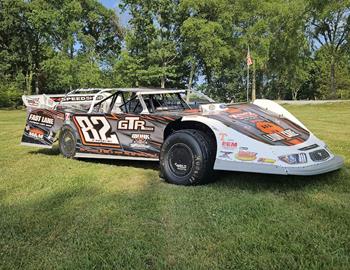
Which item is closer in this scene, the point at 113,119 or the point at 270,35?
the point at 113,119

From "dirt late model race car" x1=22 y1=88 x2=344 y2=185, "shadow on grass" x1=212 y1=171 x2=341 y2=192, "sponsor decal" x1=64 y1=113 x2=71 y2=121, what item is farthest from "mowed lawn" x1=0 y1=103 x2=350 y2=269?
"sponsor decal" x1=64 y1=113 x2=71 y2=121

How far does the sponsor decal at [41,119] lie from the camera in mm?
7934

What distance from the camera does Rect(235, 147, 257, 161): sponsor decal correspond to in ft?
16.2

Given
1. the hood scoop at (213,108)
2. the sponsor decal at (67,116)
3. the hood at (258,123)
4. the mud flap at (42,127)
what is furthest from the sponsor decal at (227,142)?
the mud flap at (42,127)

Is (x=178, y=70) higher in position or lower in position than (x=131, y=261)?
higher

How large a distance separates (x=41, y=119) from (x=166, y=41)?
3306cm

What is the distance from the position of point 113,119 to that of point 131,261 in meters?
3.71

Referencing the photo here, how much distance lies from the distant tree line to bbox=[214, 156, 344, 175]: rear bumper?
33.8 metres

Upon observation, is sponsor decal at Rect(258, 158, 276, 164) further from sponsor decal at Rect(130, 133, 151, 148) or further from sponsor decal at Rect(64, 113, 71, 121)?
sponsor decal at Rect(64, 113, 71, 121)

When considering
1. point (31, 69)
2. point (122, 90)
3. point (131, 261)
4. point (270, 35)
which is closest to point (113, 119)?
point (122, 90)

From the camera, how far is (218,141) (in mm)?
5211

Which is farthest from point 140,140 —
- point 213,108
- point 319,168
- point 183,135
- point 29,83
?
point 29,83

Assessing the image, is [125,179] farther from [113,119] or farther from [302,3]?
[302,3]

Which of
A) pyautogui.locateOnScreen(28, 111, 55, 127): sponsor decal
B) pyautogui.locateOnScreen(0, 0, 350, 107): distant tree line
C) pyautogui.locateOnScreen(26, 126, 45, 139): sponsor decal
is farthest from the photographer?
pyautogui.locateOnScreen(0, 0, 350, 107): distant tree line
